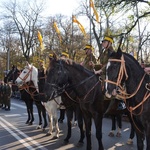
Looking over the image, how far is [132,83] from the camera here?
5559 millimetres

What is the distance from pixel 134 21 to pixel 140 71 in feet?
66.6

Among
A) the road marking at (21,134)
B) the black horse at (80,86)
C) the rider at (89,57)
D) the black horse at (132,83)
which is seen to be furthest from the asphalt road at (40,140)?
the black horse at (132,83)

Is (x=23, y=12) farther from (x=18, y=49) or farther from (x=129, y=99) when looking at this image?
(x=129, y=99)

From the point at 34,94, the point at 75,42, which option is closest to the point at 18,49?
the point at 75,42

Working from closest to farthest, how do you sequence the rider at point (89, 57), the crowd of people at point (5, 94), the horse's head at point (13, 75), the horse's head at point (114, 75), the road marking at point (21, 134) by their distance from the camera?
the horse's head at point (114, 75), the road marking at point (21, 134), the rider at point (89, 57), the horse's head at point (13, 75), the crowd of people at point (5, 94)

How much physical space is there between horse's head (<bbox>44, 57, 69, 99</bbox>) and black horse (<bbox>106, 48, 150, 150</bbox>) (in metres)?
2.12

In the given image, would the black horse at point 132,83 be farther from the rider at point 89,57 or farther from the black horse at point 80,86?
the rider at point 89,57

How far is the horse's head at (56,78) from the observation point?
7188 mm

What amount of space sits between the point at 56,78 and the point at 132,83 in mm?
2334

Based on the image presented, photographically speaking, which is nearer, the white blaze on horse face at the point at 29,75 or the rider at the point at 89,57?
the rider at the point at 89,57

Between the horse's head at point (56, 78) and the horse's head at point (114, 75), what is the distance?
7.04 feet

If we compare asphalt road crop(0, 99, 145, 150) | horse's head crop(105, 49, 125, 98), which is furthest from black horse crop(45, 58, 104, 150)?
horse's head crop(105, 49, 125, 98)

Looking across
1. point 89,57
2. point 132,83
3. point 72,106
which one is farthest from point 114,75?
point 72,106

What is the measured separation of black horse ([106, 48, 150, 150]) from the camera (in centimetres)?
536
